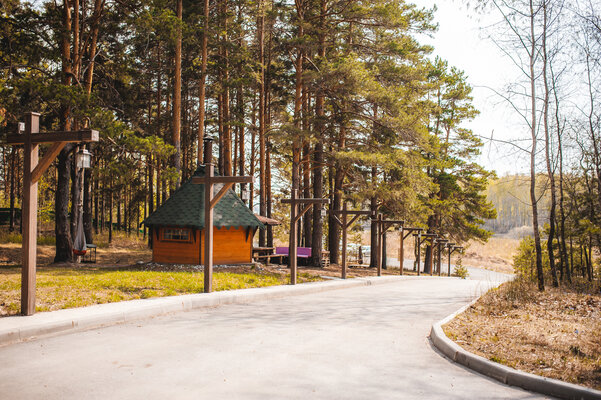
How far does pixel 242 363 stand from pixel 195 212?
14018 mm

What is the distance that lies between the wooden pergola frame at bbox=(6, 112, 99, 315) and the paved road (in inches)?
63.1

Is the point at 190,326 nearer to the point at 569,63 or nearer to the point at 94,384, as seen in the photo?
the point at 94,384

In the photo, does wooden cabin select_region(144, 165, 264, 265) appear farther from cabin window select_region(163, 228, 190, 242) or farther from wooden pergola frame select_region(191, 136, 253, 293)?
wooden pergola frame select_region(191, 136, 253, 293)

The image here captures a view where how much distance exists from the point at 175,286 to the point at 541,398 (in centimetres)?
948

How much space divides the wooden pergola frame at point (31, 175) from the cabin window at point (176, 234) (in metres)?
10.9

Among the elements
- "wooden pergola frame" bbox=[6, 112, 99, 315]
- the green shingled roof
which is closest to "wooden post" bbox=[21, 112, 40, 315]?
"wooden pergola frame" bbox=[6, 112, 99, 315]

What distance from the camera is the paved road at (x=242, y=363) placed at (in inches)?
177

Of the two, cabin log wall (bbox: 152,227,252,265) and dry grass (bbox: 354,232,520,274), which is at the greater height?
cabin log wall (bbox: 152,227,252,265)

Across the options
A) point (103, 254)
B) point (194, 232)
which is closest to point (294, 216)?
point (194, 232)

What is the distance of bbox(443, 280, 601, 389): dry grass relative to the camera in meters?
5.21

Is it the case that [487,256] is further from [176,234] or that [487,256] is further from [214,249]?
[176,234]

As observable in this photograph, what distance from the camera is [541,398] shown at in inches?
176

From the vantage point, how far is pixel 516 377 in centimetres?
486

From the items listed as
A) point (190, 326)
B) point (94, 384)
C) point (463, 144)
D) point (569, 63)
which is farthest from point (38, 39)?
point (463, 144)
